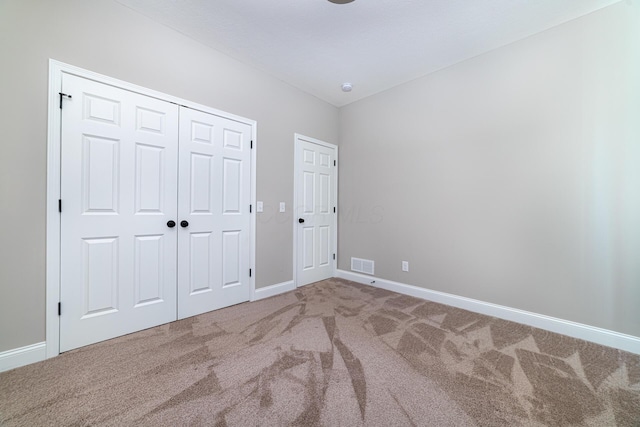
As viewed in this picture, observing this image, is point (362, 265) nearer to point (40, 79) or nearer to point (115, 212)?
point (115, 212)

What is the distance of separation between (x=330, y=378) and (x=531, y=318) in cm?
213

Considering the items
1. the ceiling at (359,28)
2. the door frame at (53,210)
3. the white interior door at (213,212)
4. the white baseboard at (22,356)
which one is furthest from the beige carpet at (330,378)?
the ceiling at (359,28)

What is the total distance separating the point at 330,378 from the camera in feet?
5.09

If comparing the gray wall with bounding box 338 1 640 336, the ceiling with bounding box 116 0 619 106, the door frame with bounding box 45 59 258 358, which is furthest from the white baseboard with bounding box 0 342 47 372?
the gray wall with bounding box 338 1 640 336

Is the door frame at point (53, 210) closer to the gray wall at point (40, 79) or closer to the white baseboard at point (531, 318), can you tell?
the gray wall at point (40, 79)

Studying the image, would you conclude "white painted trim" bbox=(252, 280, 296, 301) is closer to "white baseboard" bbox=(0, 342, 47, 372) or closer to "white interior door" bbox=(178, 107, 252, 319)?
"white interior door" bbox=(178, 107, 252, 319)

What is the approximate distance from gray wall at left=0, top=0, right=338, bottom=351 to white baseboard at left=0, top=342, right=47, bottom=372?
4cm

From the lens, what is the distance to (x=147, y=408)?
132 centimetres

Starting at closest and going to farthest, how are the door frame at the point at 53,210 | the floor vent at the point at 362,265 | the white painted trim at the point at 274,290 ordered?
the door frame at the point at 53,210 < the white painted trim at the point at 274,290 < the floor vent at the point at 362,265

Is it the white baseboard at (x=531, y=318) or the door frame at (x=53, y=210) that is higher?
the door frame at (x=53, y=210)

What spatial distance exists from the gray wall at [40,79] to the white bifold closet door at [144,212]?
0.45 ft

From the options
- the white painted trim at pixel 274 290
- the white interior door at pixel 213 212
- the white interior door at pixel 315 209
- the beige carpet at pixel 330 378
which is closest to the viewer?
the beige carpet at pixel 330 378

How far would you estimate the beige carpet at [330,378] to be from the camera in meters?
1.28

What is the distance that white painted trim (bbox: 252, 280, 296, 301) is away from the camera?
2.97m
